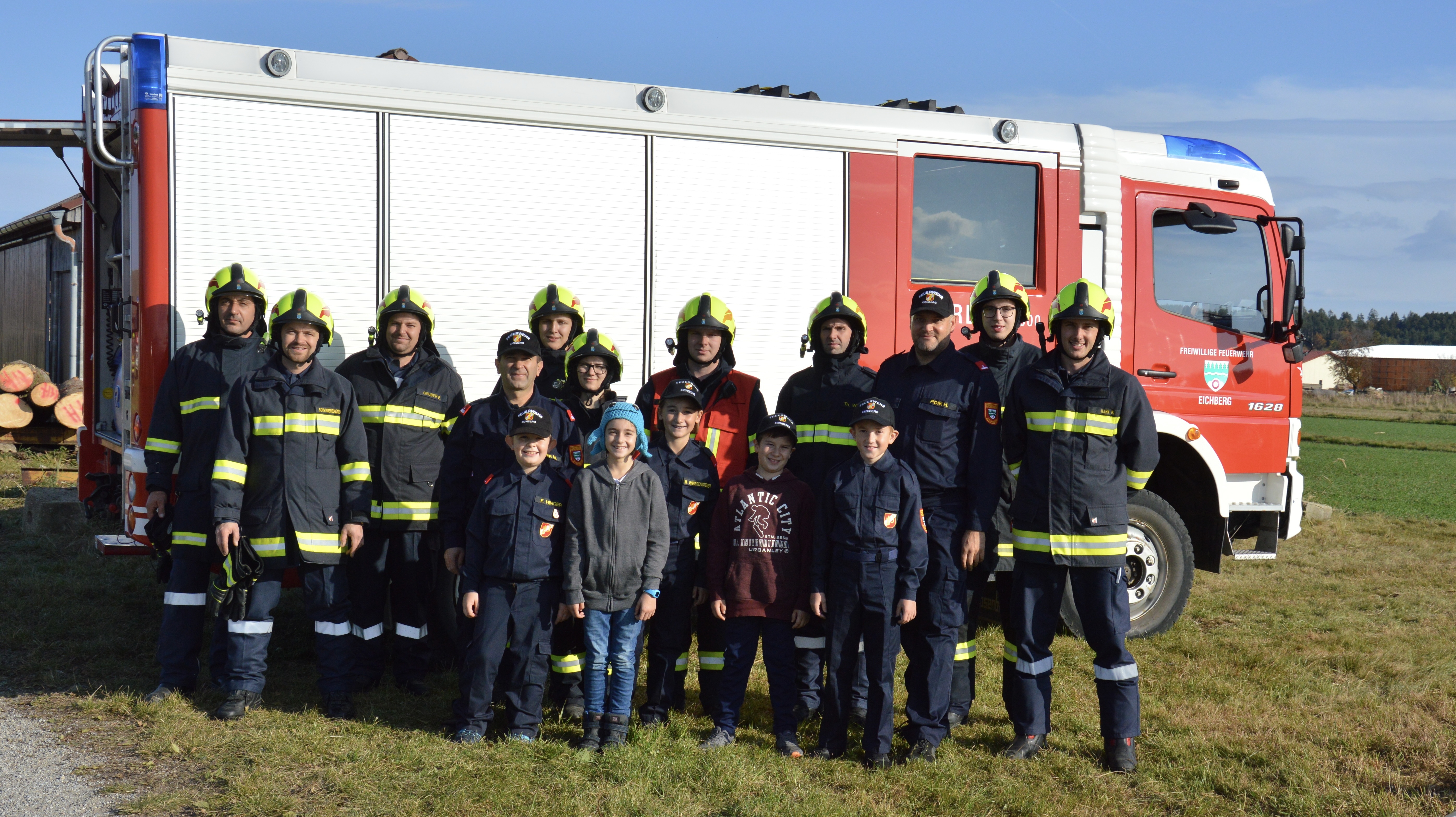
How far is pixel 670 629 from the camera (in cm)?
470

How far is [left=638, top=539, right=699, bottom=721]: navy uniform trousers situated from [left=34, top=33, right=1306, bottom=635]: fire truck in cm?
143

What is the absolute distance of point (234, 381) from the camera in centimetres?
478

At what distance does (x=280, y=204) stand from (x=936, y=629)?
3.71 metres

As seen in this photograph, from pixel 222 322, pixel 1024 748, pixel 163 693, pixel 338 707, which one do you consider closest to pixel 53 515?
pixel 163 693

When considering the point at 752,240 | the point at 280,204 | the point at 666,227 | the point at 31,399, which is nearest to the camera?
the point at 280,204

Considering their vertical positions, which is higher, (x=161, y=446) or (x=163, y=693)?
(x=161, y=446)

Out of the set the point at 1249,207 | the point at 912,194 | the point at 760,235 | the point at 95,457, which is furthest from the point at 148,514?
the point at 1249,207

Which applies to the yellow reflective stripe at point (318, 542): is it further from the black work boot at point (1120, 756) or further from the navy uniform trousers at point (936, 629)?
the black work boot at point (1120, 756)

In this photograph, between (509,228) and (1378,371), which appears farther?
(1378,371)

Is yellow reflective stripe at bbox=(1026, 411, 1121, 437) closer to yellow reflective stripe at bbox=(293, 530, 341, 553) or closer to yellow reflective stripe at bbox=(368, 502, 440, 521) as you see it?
yellow reflective stripe at bbox=(368, 502, 440, 521)

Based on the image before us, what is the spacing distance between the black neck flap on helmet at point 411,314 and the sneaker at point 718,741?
2281mm

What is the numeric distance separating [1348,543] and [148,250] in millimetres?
10937

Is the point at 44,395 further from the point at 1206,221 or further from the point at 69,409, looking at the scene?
the point at 1206,221

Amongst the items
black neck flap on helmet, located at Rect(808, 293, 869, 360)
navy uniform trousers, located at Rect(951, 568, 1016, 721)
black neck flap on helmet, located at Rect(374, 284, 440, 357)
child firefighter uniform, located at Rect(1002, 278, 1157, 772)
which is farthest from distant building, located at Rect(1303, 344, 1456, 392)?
black neck flap on helmet, located at Rect(374, 284, 440, 357)
